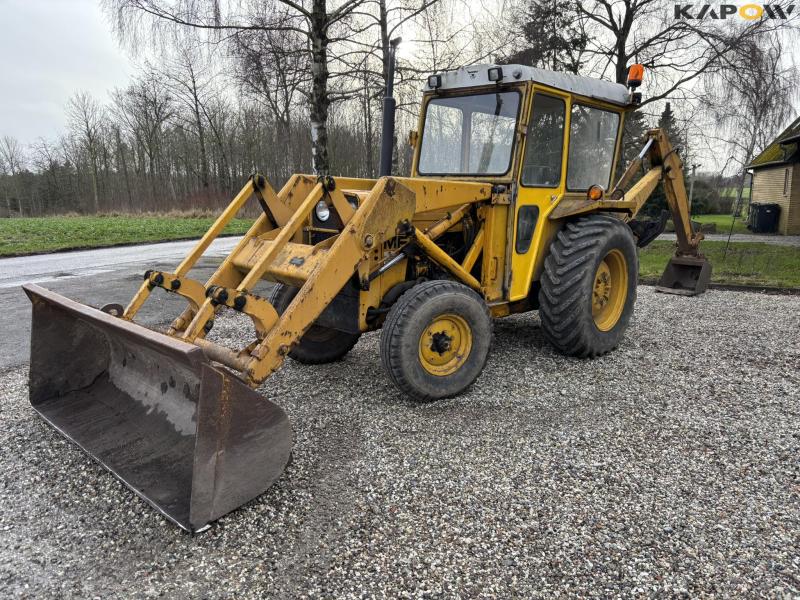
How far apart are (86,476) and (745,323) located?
6.48m

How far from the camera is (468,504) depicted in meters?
2.85

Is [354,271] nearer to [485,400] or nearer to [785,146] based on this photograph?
[485,400]

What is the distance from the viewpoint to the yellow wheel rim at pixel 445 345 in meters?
3.98

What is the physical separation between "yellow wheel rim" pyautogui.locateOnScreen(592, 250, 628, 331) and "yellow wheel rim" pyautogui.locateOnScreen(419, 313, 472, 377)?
1.77 m

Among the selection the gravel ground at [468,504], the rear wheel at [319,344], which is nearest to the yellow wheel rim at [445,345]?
the gravel ground at [468,504]

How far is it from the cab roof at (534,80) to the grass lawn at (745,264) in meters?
4.73

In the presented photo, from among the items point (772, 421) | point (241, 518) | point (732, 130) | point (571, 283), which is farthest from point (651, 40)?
point (241, 518)

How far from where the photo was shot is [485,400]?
13.7 feet

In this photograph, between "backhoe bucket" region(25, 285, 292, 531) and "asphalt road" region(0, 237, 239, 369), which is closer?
"backhoe bucket" region(25, 285, 292, 531)

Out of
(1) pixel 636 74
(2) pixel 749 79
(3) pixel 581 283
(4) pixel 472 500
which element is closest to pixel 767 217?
(2) pixel 749 79

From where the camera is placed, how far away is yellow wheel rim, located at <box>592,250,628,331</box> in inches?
211

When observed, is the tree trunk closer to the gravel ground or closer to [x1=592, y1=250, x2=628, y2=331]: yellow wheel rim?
[x1=592, y1=250, x2=628, y2=331]: yellow wheel rim

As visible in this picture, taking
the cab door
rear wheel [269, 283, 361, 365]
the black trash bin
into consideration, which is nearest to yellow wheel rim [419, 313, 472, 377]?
the cab door

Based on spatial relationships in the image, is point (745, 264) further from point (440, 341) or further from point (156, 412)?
point (156, 412)
